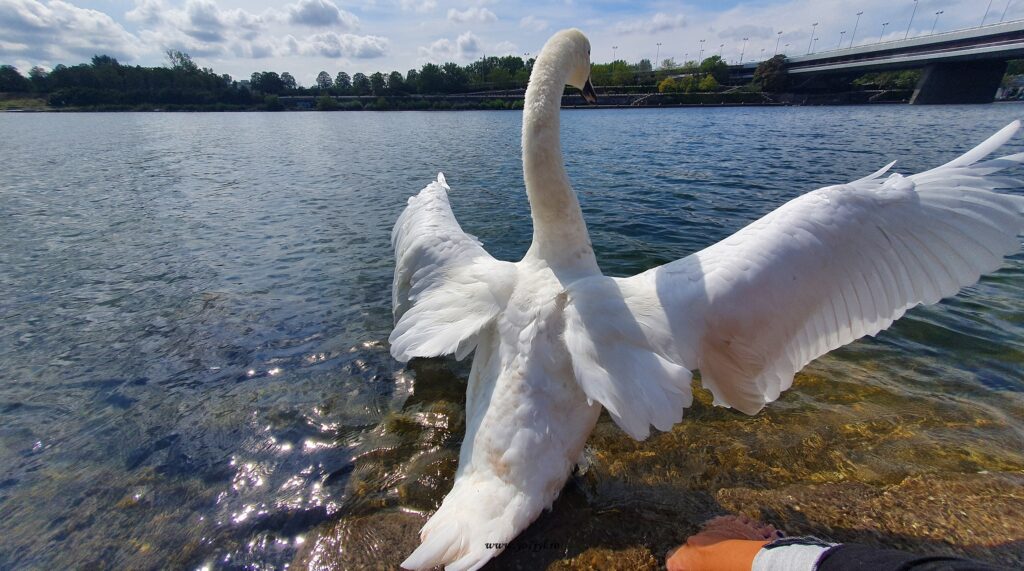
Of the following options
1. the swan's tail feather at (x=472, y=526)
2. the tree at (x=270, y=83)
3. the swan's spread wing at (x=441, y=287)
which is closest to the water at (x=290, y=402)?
the swan's tail feather at (x=472, y=526)

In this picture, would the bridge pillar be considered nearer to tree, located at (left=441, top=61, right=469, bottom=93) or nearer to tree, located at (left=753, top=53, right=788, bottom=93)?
tree, located at (left=753, top=53, right=788, bottom=93)

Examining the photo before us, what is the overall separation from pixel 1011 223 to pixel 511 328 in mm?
3015

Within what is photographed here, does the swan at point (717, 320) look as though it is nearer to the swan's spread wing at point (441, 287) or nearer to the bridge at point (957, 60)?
the swan's spread wing at point (441, 287)

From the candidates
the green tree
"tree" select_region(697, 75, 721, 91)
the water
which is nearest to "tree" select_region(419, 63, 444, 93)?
the green tree

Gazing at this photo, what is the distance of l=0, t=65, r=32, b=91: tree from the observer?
108m

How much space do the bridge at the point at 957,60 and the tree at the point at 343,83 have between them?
129 m

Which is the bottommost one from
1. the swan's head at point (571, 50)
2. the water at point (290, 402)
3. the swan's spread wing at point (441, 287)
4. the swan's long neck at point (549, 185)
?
the water at point (290, 402)

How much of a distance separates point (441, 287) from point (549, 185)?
1.30m

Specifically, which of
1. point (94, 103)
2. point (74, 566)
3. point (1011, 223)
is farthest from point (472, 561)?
point (94, 103)

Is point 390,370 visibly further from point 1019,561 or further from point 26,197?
point 26,197

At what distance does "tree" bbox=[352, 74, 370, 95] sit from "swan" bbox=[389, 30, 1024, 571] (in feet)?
489

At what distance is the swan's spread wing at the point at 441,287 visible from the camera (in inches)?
136

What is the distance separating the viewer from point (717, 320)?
9.15 ft

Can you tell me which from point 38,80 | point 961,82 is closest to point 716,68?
point 961,82
